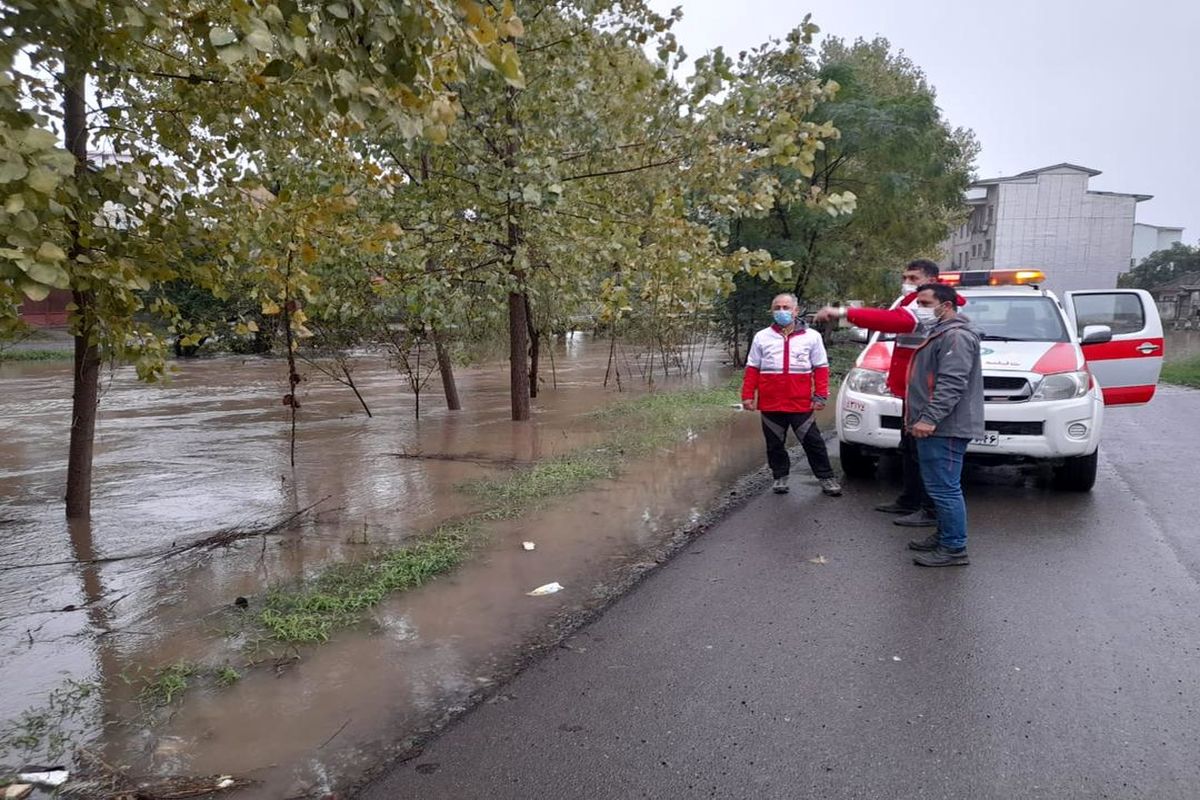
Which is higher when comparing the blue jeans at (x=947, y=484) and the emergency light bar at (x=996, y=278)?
the emergency light bar at (x=996, y=278)

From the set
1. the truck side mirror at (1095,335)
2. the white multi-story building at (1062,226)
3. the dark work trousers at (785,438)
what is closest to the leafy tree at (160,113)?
the dark work trousers at (785,438)

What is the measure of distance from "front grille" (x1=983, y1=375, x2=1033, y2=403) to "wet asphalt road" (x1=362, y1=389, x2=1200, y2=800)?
126 cm

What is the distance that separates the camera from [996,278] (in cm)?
845

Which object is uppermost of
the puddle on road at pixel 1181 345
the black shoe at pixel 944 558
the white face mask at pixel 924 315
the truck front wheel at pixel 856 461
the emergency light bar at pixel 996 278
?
the emergency light bar at pixel 996 278

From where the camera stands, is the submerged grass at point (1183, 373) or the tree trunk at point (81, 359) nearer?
the tree trunk at point (81, 359)

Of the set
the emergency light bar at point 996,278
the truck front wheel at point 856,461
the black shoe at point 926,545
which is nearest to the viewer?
the black shoe at point 926,545

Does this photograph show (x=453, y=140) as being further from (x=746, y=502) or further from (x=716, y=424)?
(x=716, y=424)

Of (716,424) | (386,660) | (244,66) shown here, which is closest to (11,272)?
(386,660)

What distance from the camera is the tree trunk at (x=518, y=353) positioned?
36.6ft

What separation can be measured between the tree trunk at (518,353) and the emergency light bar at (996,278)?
5267 millimetres

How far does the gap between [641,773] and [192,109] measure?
515 centimetres

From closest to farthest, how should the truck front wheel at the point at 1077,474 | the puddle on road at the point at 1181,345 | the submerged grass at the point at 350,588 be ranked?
the submerged grass at the point at 350,588
the truck front wheel at the point at 1077,474
the puddle on road at the point at 1181,345

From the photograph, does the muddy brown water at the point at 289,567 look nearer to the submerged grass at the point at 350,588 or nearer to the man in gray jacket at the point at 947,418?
the submerged grass at the point at 350,588

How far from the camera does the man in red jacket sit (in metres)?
5.89
